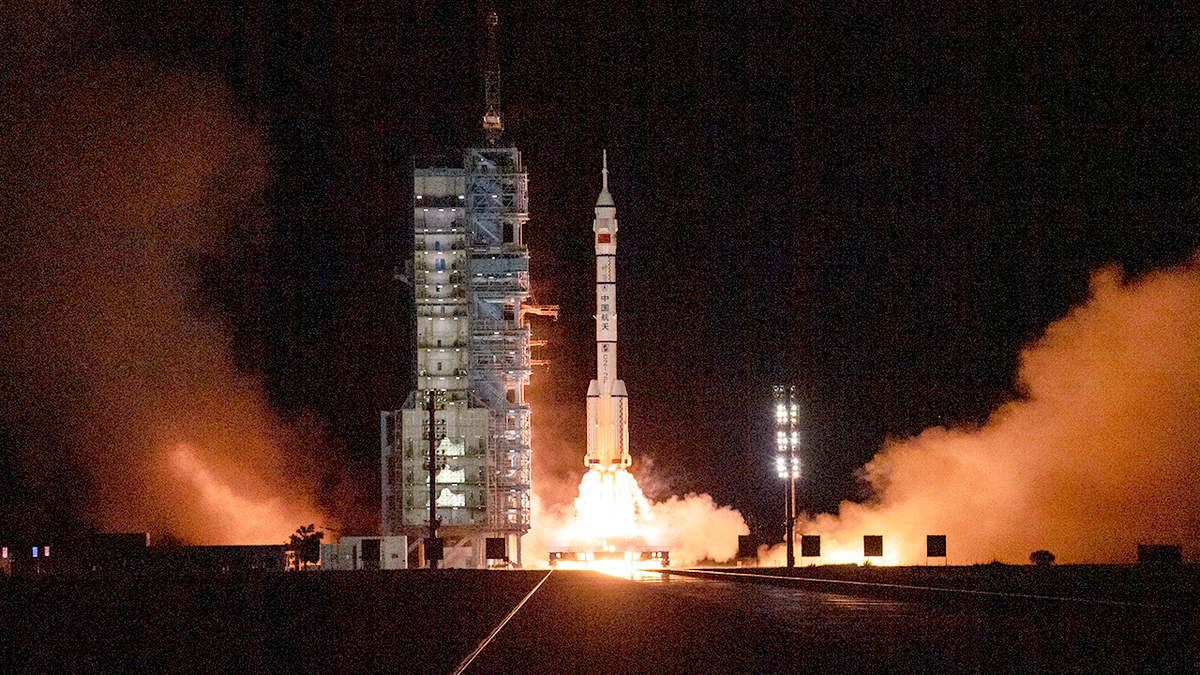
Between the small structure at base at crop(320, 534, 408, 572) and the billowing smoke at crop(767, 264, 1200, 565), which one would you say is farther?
the small structure at base at crop(320, 534, 408, 572)

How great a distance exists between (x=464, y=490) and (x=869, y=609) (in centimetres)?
5961

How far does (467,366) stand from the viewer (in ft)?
276

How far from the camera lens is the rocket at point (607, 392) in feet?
260

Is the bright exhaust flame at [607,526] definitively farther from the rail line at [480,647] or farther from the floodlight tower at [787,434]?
the rail line at [480,647]

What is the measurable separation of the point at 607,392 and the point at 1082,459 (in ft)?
77.1

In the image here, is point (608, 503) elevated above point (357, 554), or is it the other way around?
point (608, 503)

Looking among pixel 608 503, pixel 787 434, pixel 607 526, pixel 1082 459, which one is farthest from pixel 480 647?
pixel 608 503

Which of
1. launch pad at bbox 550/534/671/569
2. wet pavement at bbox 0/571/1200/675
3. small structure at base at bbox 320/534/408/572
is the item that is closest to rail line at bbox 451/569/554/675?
wet pavement at bbox 0/571/1200/675

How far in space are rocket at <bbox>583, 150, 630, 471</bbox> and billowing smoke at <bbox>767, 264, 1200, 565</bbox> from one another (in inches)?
508

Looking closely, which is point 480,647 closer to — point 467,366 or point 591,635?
point 591,635

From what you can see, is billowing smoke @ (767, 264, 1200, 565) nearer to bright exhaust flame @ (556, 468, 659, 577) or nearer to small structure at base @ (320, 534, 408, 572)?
bright exhaust flame @ (556, 468, 659, 577)

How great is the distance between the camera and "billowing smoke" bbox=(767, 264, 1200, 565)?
60688 mm

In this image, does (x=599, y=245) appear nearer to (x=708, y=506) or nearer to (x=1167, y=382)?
(x=708, y=506)

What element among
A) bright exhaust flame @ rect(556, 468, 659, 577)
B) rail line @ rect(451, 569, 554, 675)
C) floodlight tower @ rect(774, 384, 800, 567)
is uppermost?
floodlight tower @ rect(774, 384, 800, 567)
